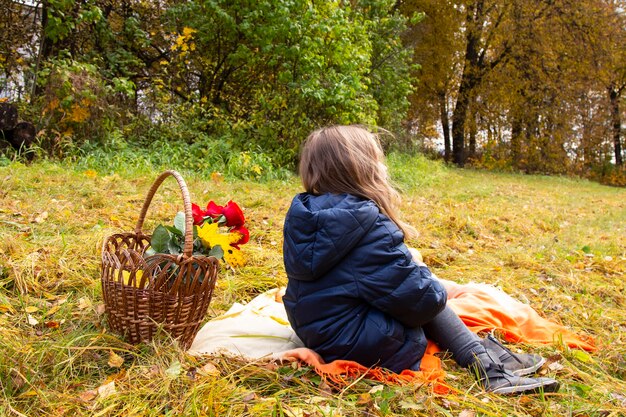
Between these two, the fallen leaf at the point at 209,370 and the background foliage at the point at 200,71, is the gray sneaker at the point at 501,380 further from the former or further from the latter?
the background foliage at the point at 200,71

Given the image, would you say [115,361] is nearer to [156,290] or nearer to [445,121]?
[156,290]

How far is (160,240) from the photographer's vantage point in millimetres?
2320

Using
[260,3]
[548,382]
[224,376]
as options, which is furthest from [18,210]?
[260,3]

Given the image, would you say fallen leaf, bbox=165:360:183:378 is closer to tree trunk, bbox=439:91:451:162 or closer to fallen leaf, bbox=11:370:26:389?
fallen leaf, bbox=11:370:26:389

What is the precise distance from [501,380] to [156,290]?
1.47 metres

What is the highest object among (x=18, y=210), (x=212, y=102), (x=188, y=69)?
(x=188, y=69)

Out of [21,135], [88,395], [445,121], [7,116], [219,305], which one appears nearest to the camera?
[88,395]

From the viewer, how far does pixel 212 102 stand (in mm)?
9203

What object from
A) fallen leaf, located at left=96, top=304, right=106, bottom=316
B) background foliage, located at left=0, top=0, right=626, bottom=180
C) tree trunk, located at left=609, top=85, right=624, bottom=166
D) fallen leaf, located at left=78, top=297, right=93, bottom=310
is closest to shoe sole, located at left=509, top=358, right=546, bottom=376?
fallen leaf, located at left=96, top=304, right=106, bottom=316

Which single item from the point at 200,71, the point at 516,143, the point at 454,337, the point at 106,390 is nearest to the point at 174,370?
the point at 106,390

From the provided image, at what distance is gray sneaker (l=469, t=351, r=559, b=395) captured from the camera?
203cm

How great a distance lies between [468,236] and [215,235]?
3.49 metres

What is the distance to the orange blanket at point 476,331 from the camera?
2.06m

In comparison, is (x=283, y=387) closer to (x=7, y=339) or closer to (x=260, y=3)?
(x=7, y=339)
